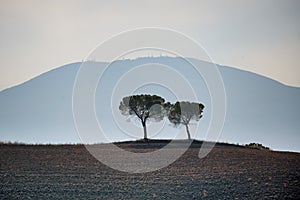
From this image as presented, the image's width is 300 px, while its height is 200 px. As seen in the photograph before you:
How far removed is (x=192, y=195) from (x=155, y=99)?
1017 inches

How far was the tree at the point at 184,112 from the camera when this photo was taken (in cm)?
4597

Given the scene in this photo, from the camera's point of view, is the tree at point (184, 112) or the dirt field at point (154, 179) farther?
the tree at point (184, 112)

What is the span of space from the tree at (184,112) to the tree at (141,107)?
7.70ft

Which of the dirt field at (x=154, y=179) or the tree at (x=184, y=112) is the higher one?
the tree at (x=184, y=112)

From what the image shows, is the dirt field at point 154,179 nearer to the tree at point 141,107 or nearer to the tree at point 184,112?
the tree at point 141,107

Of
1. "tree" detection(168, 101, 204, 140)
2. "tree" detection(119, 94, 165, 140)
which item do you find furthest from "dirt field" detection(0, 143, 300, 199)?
"tree" detection(168, 101, 204, 140)

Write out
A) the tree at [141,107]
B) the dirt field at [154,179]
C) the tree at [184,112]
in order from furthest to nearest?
the tree at [184,112] → the tree at [141,107] → the dirt field at [154,179]

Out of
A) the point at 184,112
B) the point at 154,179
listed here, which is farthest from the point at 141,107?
the point at 154,179

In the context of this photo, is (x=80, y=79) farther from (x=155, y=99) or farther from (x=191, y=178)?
(x=191, y=178)

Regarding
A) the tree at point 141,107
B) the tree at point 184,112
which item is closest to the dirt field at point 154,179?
the tree at point 141,107

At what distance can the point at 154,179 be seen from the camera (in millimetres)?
21828

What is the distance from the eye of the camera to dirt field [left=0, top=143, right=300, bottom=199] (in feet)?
63.0

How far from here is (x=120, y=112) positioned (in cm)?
4422

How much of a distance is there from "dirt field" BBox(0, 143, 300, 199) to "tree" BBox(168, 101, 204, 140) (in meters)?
16.9
